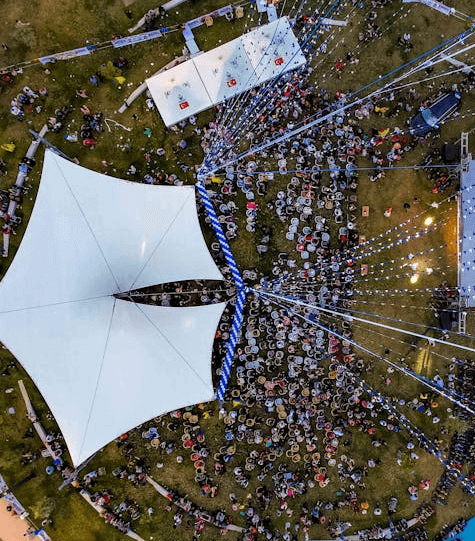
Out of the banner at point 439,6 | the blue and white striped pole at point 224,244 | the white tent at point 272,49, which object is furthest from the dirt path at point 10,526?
the banner at point 439,6

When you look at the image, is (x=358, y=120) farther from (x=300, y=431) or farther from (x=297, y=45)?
(x=300, y=431)

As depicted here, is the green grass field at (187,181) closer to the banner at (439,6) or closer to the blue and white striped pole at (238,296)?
the banner at (439,6)

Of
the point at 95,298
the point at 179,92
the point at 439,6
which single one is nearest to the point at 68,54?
the point at 179,92

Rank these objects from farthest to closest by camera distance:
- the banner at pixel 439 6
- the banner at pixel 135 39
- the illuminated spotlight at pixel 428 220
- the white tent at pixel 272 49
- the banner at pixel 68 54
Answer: the illuminated spotlight at pixel 428 220 < the banner at pixel 439 6 < the white tent at pixel 272 49 < the banner at pixel 135 39 < the banner at pixel 68 54

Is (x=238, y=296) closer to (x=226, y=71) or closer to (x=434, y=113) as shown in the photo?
(x=226, y=71)

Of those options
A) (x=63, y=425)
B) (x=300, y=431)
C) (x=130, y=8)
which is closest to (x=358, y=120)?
(x=130, y=8)

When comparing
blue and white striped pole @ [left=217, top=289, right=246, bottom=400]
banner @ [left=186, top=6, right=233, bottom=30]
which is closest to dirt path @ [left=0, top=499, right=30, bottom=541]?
blue and white striped pole @ [left=217, top=289, right=246, bottom=400]
